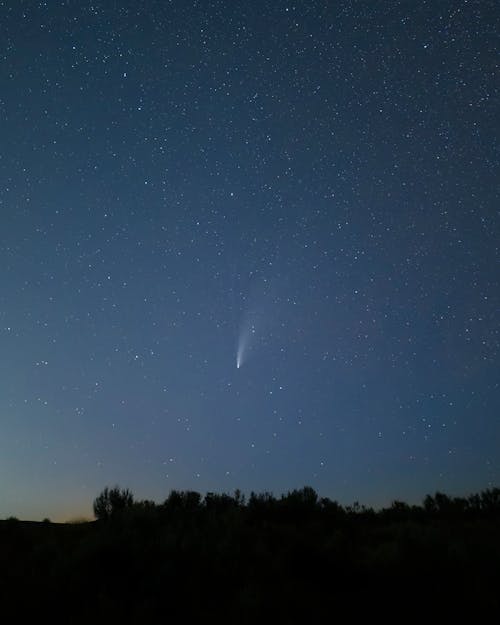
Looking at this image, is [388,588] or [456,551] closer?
[388,588]

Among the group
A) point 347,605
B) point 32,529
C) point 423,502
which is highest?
point 423,502

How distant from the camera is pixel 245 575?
667 cm

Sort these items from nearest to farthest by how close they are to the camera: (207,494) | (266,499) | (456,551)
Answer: (456,551), (266,499), (207,494)

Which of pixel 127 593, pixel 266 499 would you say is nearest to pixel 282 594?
pixel 127 593

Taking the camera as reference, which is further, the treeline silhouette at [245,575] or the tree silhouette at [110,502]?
the tree silhouette at [110,502]

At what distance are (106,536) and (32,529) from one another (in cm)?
508

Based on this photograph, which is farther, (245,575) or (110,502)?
(110,502)

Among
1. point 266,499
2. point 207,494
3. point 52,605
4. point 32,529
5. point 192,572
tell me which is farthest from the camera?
point 207,494

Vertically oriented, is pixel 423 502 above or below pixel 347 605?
above

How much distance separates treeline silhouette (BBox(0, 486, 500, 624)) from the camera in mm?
5484

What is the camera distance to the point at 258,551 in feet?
25.6

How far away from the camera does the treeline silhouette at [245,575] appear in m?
5.48

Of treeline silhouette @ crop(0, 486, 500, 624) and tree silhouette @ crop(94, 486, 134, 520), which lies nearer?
treeline silhouette @ crop(0, 486, 500, 624)

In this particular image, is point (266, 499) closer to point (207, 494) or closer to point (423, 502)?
point (207, 494)
